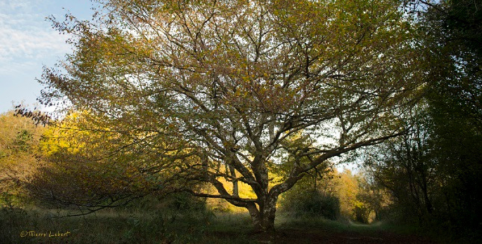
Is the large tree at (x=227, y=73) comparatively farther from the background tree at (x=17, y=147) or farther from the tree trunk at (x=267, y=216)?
the background tree at (x=17, y=147)

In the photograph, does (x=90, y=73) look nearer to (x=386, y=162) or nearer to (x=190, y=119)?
(x=190, y=119)

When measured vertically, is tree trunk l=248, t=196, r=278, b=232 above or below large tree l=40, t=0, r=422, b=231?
below

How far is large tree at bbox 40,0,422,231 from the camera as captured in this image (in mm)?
8438

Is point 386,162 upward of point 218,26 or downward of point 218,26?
downward

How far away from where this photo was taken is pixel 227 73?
8.55 metres

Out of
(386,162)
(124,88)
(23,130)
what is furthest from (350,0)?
(23,130)

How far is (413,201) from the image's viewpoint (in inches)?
715

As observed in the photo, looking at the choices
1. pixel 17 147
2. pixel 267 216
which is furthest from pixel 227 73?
pixel 17 147

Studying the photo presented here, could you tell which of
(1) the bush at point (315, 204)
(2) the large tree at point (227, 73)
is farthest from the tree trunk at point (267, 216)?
(1) the bush at point (315, 204)

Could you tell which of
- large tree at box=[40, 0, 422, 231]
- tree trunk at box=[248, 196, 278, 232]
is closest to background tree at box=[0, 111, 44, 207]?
large tree at box=[40, 0, 422, 231]

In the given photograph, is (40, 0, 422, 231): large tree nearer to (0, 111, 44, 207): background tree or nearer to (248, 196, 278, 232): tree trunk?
(248, 196, 278, 232): tree trunk

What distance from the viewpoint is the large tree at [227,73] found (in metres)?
8.44

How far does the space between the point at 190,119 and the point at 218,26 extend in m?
4.00

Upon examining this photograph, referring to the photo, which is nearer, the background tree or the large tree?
the large tree
